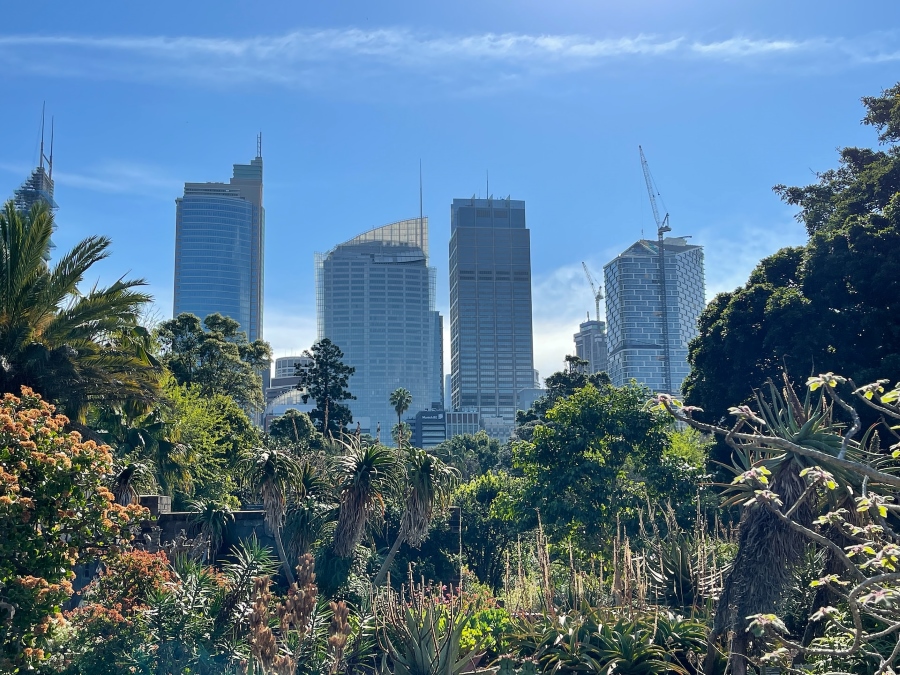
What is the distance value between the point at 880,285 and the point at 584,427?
7.69 meters

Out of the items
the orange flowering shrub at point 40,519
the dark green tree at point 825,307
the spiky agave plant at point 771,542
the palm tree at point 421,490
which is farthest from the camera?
the dark green tree at point 825,307

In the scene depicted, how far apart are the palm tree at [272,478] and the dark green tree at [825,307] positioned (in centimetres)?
1121

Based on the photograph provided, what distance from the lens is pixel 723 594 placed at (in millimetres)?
8586

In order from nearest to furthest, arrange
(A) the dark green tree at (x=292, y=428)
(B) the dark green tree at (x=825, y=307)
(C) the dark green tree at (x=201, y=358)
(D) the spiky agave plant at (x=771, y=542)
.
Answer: (D) the spiky agave plant at (x=771, y=542)
(B) the dark green tree at (x=825, y=307)
(C) the dark green tree at (x=201, y=358)
(A) the dark green tree at (x=292, y=428)

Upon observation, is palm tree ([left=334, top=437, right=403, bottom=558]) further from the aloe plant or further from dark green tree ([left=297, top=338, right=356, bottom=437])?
dark green tree ([left=297, top=338, right=356, bottom=437])

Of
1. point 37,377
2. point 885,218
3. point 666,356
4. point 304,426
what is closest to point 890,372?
point 885,218

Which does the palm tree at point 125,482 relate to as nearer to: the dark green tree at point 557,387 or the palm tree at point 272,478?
the palm tree at point 272,478

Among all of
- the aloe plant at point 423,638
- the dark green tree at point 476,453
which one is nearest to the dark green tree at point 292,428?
the dark green tree at point 476,453

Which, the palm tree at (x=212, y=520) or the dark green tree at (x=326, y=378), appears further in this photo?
the dark green tree at (x=326, y=378)

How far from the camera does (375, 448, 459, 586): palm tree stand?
56.7 feet

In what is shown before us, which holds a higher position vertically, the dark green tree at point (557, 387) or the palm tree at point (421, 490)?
the dark green tree at point (557, 387)

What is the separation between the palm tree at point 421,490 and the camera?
56.7 ft

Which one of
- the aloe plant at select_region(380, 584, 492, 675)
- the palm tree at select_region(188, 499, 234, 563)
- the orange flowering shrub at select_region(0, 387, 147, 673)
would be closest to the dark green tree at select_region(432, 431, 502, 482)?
the palm tree at select_region(188, 499, 234, 563)

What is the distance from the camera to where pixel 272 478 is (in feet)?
57.1
